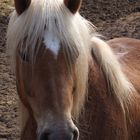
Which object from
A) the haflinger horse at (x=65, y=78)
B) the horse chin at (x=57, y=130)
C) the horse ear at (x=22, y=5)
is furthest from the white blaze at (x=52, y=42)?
the horse chin at (x=57, y=130)

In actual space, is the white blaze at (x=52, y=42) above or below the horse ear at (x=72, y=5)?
below

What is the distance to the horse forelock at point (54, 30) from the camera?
2.79 metres

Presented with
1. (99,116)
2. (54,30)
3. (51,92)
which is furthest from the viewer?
(99,116)

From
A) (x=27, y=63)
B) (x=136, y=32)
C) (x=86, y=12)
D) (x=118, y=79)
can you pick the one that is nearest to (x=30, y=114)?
(x=27, y=63)

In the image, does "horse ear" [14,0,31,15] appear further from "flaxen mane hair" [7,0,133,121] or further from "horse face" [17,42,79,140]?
"horse face" [17,42,79,140]

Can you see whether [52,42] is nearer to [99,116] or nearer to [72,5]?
[72,5]

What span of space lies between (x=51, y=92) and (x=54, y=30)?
369 millimetres

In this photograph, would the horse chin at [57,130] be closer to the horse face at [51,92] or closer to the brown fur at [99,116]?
the horse face at [51,92]

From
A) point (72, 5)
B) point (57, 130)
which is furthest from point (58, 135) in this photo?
point (72, 5)

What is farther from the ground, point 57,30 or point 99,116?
point 57,30

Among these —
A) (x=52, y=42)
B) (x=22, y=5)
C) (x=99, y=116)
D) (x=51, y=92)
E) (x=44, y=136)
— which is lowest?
(x=99, y=116)

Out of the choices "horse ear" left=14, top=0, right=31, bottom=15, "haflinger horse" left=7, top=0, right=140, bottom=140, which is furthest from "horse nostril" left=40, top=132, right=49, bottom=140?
"horse ear" left=14, top=0, right=31, bottom=15

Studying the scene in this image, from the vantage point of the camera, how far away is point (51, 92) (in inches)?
106

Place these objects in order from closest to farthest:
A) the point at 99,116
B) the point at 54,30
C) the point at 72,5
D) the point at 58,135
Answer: the point at 58,135 → the point at 54,30 → the point at 72,5 → the point at 99,116
